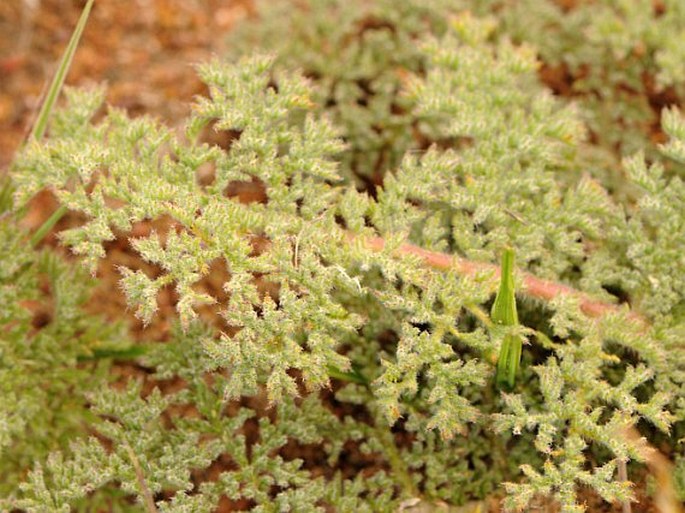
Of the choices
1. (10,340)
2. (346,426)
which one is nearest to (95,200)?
(10,340)

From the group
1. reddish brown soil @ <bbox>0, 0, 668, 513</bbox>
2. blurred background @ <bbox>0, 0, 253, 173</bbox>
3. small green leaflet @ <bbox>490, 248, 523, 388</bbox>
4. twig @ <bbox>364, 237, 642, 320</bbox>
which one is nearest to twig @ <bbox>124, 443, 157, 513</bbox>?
twig @ <bbox>364, 237, 642, 320</bbox>

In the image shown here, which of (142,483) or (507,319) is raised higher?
(507,319)

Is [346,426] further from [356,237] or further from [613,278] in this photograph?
[613,278]

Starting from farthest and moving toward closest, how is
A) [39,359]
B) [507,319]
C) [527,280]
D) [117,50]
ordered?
[117,50] < [39,359] < [527,280] < [507,319]

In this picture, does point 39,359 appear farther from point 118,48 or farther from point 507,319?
point 118,48

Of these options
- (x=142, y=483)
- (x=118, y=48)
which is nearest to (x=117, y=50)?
(x=118, y=48)

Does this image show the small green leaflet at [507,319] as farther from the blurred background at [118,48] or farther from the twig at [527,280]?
the blurred background at [118,48]

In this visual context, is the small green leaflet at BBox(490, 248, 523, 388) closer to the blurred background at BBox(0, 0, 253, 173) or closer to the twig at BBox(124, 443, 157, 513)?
the twig at BBox(124, 443, 157, 513)

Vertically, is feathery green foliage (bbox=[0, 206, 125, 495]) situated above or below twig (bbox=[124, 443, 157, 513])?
above
